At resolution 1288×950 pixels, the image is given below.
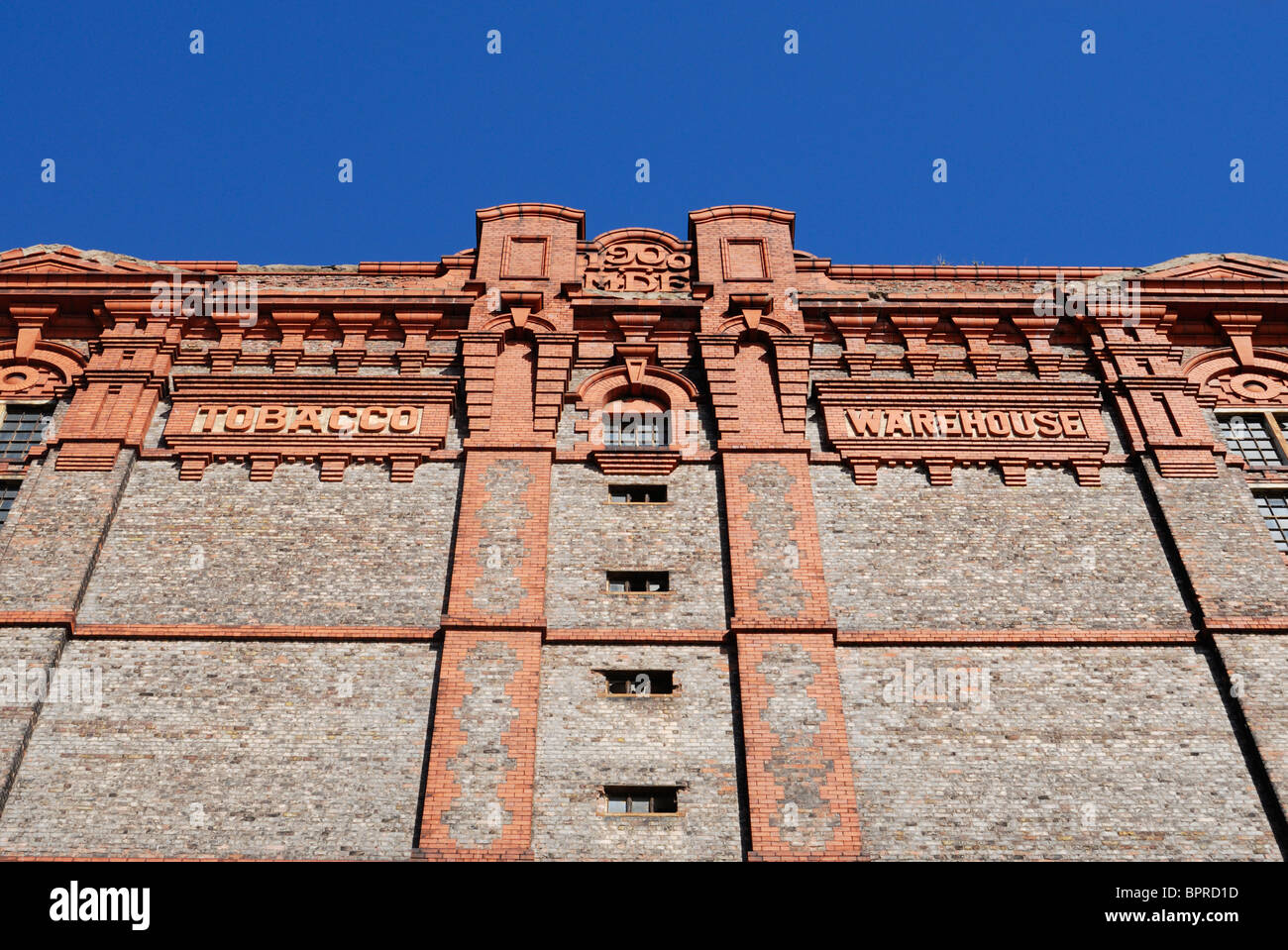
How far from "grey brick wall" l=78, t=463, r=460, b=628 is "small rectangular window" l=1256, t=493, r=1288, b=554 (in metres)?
13.6

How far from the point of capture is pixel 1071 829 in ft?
52.0

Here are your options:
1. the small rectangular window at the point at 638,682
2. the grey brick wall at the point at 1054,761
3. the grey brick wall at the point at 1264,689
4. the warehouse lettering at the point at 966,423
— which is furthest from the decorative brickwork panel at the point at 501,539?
the grey brick wall at the point at 1264,689

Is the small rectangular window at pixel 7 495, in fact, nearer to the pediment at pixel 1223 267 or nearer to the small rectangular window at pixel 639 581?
the small rectangular window at pixel 639 581

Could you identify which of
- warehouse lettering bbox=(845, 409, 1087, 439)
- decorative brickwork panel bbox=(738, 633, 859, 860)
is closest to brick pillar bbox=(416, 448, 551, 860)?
decorative brickwork panel bbox=(738, 633, 859, 860)

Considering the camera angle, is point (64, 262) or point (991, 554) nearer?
point (991, 554)

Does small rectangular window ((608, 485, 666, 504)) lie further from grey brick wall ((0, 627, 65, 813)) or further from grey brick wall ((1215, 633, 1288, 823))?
grey brick wall ((1215, 633, 1288, 823))

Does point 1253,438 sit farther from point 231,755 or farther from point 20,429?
point 20,429

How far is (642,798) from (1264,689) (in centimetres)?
898

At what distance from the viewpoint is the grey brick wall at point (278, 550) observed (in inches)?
727

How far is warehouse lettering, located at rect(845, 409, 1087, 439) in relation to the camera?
850 inches

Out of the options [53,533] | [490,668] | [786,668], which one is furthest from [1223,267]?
[53,533]
